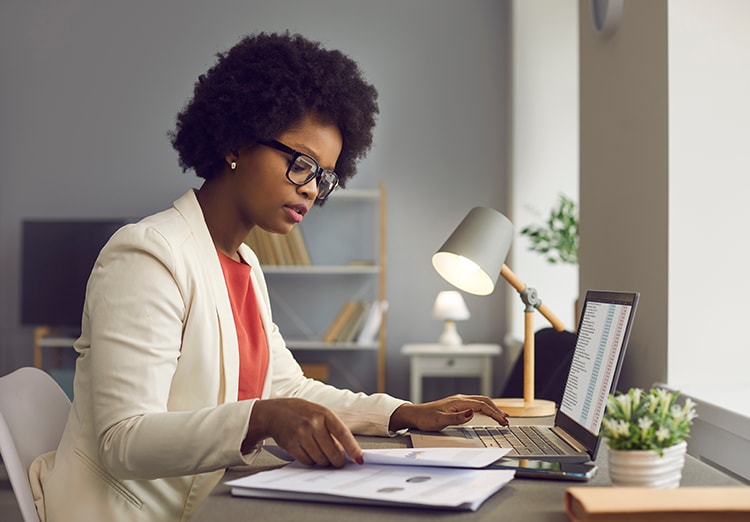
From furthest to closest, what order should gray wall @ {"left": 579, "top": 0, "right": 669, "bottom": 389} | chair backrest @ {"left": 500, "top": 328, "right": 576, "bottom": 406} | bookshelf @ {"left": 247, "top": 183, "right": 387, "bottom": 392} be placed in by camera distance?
1. bookshelf @ {"left": 247, "top": 183, "right": 387, "bottom": 392}
2. chair backrest @ {"left": 500, "top": 328, "right": 576, "bottom": 406}
3. gray wall @ {"left": 579, "top": 0, "right": 669, "bottom": 389}

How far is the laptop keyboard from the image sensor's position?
4.09ft

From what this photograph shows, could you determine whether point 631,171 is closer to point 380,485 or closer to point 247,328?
point 247,328

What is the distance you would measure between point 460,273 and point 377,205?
3462mm

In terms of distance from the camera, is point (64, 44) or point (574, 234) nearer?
point (574, 234)

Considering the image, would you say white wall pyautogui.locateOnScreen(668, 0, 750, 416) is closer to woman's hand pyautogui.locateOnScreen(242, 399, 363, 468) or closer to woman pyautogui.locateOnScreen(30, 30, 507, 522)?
woman pyautogui.locateOnScreen(30, 30, 507, 522)

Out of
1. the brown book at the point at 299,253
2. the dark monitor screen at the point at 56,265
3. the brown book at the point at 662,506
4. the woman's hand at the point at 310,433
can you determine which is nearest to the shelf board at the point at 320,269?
the brown book at the point at 299,253

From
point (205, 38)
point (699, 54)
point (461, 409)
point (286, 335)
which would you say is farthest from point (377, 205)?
point (461, 409)

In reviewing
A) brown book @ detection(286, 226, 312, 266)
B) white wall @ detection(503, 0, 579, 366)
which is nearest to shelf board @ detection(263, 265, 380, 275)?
brown book @ detection(286, 226, 312, 266)

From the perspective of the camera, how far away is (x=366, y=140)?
1.77 metres

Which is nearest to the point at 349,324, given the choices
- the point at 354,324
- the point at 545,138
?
the point at 354,324

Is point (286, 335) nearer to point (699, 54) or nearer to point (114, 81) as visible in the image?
point (114, 81)

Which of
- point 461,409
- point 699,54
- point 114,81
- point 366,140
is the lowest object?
point 461,409

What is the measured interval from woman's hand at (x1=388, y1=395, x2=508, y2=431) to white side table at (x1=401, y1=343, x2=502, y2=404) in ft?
10.9

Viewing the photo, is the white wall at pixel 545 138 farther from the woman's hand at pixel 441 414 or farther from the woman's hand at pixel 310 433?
the woman's hand at pixel 310 433
